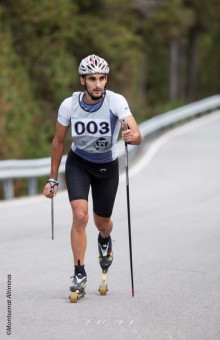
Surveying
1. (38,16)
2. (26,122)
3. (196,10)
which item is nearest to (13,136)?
(26,122)

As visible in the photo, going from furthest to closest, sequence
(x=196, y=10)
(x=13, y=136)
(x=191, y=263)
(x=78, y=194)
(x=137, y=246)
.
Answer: (x=196, y=10) → (x=13, y=136) → (x=137, y=246) → (x=191, y=263) → (x=78, y=194)

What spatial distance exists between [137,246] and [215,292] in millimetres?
2695

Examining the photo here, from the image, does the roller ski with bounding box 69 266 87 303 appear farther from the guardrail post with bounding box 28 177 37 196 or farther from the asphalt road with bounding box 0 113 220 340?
the guardrail post with bounding box 28 177 37 196

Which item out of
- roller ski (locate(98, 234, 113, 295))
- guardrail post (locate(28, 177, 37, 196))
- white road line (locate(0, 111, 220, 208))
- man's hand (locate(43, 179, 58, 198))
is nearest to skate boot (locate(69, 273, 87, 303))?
roller ski (locate(98, 234, 113, 295))

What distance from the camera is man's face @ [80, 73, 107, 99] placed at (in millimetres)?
7562

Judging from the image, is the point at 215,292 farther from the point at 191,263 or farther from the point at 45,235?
the point at 45,235

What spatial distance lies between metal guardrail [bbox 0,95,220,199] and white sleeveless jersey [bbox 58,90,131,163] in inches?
291

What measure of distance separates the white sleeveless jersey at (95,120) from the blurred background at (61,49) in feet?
57.9

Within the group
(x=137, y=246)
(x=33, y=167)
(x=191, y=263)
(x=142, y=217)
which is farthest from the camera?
(x=33, y=167)

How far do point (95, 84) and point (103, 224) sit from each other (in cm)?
139

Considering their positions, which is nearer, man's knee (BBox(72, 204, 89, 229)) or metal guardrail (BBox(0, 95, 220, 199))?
man's knee (BBox(72, 204, 89, 229))

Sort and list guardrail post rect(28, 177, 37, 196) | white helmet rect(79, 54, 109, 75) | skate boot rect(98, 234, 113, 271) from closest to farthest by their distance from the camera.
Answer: white helmet rect(79, 54, 109, 75)
skate boot rect(98, 234, 113, 271)
guardrail post rect(28, 177, 37, 196)

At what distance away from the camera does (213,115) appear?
31.6 metres

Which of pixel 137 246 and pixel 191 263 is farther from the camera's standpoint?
pixel 137 246
